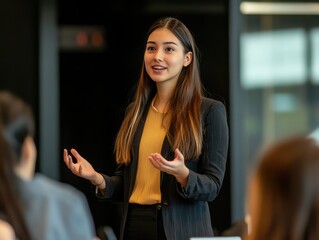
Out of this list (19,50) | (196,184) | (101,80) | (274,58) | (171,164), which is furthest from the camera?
(101,80)

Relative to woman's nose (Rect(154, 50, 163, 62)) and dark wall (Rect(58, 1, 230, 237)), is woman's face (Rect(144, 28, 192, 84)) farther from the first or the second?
dark wall (Rect(58, 1, 230, 237))

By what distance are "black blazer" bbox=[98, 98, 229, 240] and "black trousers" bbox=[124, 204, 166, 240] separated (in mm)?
23

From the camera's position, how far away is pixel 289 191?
166cm

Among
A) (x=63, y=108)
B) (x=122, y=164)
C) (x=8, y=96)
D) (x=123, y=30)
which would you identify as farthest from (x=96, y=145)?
(x=8, y=96)

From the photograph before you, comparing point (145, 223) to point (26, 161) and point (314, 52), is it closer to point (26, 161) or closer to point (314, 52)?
point (26, 161)

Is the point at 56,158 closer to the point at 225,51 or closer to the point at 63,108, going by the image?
the point at 63,108

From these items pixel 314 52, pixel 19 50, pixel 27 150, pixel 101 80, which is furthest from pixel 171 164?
pixel 101 80

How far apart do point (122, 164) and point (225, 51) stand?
2149mm

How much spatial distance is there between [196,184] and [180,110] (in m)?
0.32

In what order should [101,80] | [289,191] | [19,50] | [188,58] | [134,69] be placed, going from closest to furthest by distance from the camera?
[289,191]
[188,58]
[19,50]
[134,69]
[101,80]

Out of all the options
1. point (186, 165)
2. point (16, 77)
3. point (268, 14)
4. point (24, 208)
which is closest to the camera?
point (24, 208)

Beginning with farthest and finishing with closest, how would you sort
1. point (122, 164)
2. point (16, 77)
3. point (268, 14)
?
1. point (268, 14)
2. point (16, 77)
3. point (122, 164)

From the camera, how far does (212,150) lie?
2887 millimetres

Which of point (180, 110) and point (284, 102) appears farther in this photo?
point (284, 102)
